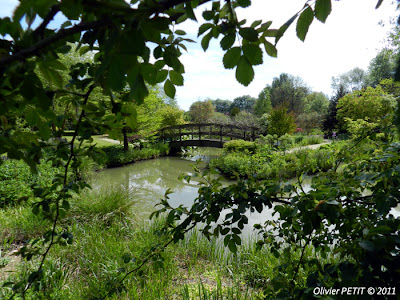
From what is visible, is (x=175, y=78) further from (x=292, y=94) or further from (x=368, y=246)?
(x=292, y=94)

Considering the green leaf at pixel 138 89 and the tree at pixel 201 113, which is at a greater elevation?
the tree at pixel 201 113

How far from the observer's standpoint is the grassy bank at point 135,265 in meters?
2.12

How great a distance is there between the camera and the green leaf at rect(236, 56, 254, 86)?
616 mm

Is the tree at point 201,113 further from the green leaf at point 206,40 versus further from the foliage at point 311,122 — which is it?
the green leaf at point 206,40

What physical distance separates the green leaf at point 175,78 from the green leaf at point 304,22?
35 cm

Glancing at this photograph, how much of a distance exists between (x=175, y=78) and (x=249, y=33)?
27 centimetres

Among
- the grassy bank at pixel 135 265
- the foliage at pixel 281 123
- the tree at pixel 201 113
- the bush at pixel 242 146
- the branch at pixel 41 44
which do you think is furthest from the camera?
the tree at pixel 201 113

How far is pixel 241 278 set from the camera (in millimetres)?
2588

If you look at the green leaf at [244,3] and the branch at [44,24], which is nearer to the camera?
the branch at [44,24]

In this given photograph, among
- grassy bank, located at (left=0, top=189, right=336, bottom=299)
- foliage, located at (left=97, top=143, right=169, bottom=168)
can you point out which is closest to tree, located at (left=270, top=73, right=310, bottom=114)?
foliage, located at (left=97, top=143, right=169, bottom=168)

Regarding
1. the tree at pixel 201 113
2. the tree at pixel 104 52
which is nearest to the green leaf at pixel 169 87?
the tree at pixel 104 52

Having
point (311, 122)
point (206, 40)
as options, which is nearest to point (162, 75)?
point (206, 40)

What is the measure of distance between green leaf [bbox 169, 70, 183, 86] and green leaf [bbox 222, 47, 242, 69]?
0.54ft

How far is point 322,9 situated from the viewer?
0.54 metres
